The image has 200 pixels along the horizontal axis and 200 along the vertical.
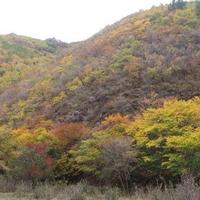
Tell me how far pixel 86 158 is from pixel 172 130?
685cm

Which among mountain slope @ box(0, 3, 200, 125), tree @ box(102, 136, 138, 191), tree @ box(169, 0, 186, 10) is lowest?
tree @ box(102, 136, 138, 191)

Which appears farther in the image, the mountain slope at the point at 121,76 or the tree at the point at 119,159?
the mountain slope at the point at 121,76

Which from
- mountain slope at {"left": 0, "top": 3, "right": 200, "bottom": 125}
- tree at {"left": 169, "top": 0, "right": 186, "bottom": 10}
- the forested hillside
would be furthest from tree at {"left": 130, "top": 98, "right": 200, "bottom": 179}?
tree at {"left": 169, "top": 0, "right": 186, "bottom": 10}

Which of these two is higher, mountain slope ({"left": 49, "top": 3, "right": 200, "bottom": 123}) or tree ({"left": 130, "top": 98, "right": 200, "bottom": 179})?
mountain slope ({"left": 49, "top": 3, "right": 200, "bottom": 123})

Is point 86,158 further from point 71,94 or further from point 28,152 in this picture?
point 71,94

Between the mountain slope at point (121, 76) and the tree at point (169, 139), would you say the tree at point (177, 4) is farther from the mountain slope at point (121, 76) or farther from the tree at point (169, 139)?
the tree at point (169, 139)

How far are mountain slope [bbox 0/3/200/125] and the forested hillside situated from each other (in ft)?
0.40

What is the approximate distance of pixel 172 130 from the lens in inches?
1277

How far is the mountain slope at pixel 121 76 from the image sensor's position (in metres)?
50.8

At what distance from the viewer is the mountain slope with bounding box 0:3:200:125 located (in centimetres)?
5081

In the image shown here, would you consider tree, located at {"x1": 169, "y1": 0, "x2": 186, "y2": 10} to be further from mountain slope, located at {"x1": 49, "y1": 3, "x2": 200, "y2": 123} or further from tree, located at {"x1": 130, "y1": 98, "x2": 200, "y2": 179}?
tree, located at {"x1": 130, "y1": 98, "x2": 200, "y2": 179}

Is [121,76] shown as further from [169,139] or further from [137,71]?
[169,139]

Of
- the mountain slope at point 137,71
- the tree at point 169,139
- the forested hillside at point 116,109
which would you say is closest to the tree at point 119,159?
the forested hillside at point 116,109

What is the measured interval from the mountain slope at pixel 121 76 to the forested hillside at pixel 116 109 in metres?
0.12
